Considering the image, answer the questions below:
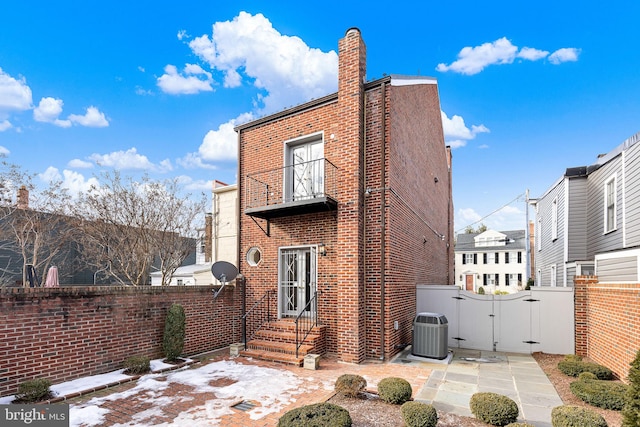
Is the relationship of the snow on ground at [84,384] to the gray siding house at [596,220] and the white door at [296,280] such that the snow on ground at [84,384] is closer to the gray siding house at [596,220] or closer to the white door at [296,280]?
the white door at [296,280]

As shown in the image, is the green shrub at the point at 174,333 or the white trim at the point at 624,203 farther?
the white trim at the point at 624,203

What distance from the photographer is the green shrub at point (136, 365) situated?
634 centimetres

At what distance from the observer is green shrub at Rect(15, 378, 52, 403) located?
4855mm

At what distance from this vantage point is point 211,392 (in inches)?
217

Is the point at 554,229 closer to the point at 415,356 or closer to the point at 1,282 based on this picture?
the point at 415,356

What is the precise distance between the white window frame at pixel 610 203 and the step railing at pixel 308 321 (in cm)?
879

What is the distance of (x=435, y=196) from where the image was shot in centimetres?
1422

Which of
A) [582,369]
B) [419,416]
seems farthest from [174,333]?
[582,369]

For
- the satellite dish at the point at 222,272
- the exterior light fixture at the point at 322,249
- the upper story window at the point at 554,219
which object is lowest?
the satellite dish at the point at 222,272

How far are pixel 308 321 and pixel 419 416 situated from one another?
4.72 meters

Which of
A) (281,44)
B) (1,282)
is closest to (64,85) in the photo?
(281,44)

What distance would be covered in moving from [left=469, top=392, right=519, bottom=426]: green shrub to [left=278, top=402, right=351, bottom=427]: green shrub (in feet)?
5.88

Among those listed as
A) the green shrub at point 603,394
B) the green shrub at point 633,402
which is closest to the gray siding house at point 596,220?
the green shrub at point 603,394

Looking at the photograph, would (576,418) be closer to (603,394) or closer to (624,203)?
(603,394)
